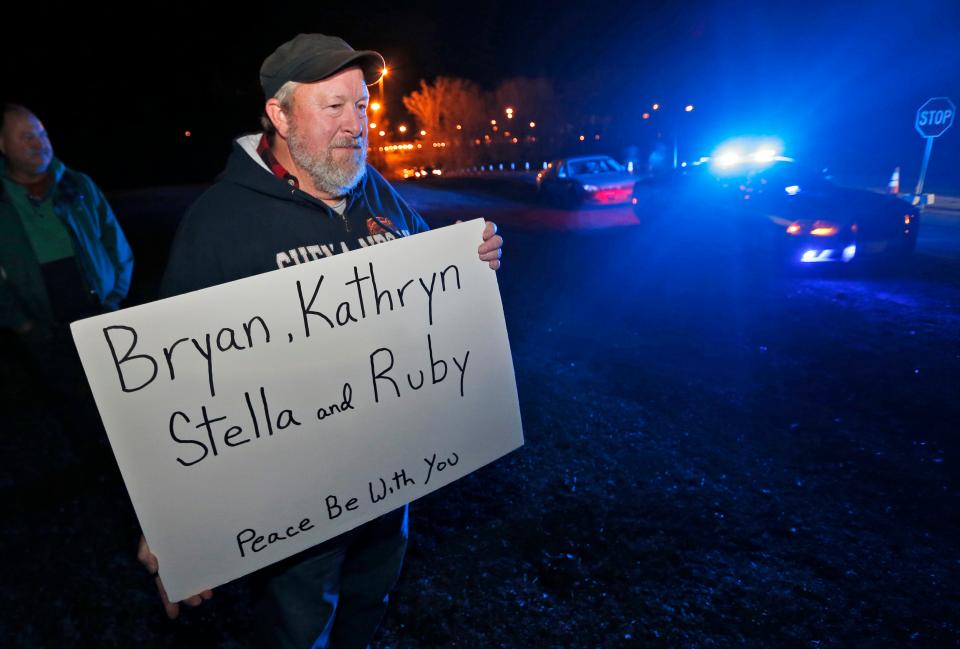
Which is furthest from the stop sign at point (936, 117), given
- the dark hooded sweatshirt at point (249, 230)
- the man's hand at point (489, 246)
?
the dark hooded sweatshirt at point (249, 230)

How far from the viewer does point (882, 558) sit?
2.66 m

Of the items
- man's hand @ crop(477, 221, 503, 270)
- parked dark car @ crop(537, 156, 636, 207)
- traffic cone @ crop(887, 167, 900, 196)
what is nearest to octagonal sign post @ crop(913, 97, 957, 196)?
traffic cone @ crop(887, 167, 900, 196)

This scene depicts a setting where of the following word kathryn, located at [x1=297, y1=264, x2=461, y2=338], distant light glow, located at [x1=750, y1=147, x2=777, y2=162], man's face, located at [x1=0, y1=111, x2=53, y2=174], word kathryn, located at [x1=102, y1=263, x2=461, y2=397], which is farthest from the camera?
distant light glow, located at [x1=750, y1=147, x2=777, y2=162]

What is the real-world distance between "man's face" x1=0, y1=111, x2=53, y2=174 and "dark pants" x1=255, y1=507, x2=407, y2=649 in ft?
9.74

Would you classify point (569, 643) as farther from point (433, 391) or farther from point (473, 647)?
point (433, 391)

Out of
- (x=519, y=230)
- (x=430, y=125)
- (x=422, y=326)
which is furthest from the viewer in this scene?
(x=430, y=125)

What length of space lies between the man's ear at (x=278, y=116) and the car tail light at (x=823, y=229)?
770 cm

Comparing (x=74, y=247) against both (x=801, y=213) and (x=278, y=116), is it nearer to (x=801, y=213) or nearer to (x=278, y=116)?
(x=278, y=116)

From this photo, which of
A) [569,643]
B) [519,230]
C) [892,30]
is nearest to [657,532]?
[569,643]

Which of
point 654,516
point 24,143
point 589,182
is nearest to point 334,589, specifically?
point 654,516

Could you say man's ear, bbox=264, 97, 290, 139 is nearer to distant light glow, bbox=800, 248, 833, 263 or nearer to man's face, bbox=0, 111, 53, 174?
man's face, bbox=0, 111, 53, 174

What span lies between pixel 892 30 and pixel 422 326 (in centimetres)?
3263

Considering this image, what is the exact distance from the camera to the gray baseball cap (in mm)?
1699

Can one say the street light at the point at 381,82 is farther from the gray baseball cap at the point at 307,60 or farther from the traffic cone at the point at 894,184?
the traffic cone at the point at 894,184
